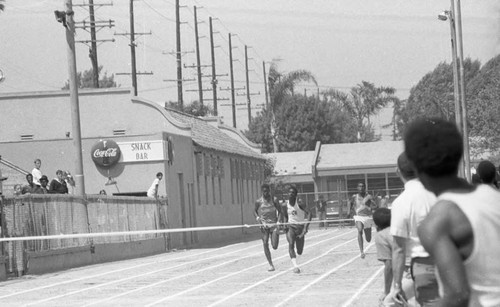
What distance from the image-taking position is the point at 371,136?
135000 millimetres

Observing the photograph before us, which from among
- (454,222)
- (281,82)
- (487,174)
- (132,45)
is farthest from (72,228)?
(281,82)

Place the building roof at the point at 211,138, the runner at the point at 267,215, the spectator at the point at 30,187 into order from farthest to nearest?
the building roof at the point at 211,138
the spectator at the point at 30,187
the runner at the point at 267,215

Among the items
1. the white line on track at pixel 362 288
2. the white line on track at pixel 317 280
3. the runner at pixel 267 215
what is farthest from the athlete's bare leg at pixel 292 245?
the white line on track at pixel 362 288

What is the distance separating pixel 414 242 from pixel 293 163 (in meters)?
83.5

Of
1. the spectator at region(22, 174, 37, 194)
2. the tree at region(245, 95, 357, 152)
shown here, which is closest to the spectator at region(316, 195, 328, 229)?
the spectator at region(22, 174, 37, 194)

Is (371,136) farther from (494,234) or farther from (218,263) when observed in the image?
(494,234)

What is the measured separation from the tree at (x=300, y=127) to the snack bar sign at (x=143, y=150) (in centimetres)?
6107

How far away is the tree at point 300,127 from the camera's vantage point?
112 metres

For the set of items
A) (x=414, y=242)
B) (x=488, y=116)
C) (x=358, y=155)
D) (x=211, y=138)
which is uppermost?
(x=488, y=116)

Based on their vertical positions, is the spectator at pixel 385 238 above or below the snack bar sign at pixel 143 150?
below

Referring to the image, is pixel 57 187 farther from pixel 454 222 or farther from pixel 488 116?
pixel 488 116

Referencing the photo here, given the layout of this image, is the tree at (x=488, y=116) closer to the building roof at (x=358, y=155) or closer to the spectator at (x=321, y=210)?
the spectator at (x=321, y=210)

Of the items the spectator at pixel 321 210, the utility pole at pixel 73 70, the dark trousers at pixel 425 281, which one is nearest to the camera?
the dark trousers at pixel 425 281

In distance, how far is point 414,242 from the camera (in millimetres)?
7609
